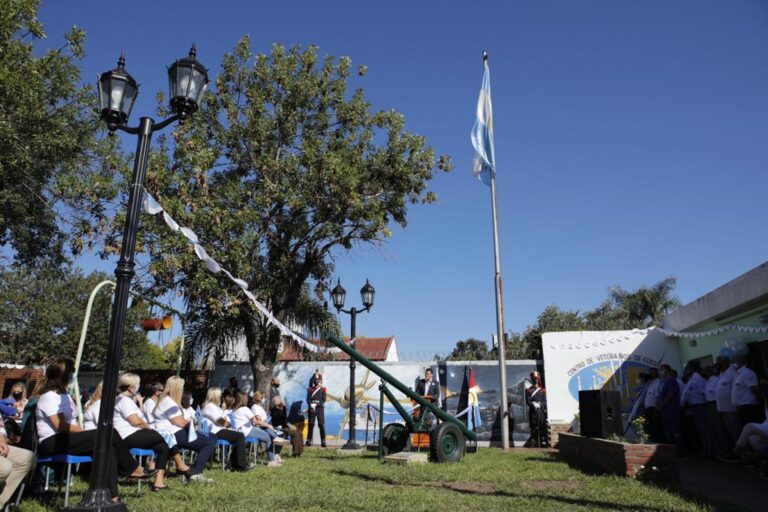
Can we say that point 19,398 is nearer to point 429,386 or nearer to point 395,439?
point 395,439

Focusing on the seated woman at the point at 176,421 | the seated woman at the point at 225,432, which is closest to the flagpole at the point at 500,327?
the seated woman at the point at 225,432

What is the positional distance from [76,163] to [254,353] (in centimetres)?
704

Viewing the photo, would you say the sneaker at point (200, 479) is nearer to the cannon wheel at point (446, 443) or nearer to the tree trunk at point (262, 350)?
the cannon wheel at point (446, 443)

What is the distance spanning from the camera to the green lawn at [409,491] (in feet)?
19.3

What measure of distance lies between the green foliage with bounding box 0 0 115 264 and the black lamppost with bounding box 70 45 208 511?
731 centimetres

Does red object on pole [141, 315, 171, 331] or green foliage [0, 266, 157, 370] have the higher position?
green foliage [0, 266, 157, 370]

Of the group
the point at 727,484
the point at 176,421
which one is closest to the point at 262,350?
the point at 176,421

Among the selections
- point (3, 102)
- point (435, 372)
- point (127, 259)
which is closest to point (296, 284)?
point (435, 372)

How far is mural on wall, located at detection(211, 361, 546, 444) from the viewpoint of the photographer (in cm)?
1574

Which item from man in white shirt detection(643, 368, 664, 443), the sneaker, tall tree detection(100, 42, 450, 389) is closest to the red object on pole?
tall tree detection(100, 42, 450, 389)

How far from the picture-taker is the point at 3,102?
38.3 feet

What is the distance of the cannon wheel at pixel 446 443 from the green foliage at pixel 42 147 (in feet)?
32.4

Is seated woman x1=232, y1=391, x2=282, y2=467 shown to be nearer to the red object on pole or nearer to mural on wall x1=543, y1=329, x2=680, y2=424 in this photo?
the red object on pole

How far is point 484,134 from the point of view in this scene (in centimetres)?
1688
